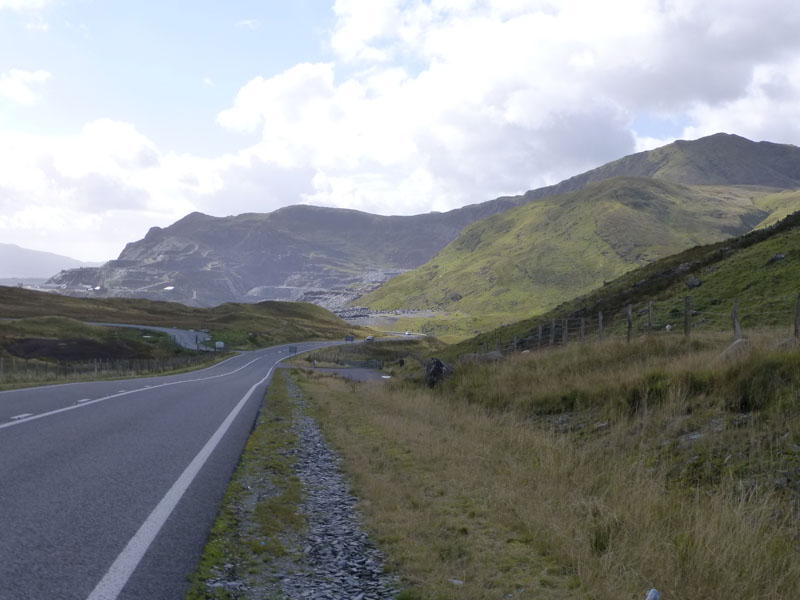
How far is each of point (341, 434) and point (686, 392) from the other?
Answer: 7.05 metres

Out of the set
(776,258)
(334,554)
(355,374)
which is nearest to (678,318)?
(776,258)

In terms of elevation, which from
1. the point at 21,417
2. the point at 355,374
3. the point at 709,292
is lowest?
the point at 355,374

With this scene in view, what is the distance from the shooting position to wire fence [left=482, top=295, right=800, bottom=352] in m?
23.4

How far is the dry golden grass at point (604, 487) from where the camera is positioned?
5176mm

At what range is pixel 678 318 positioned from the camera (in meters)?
28.7

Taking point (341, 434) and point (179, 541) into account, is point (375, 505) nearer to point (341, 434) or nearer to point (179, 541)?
point (179, 541)

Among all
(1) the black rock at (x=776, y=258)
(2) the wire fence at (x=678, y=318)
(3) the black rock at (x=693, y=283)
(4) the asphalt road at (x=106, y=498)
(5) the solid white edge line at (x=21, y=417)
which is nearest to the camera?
(4) the asphalt road at (x=106, y=498)

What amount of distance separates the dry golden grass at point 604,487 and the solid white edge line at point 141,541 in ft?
7.13

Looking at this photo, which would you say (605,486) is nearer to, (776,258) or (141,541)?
(141,541)

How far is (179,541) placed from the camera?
5.44m

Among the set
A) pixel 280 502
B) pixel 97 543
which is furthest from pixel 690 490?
pixel 97 543

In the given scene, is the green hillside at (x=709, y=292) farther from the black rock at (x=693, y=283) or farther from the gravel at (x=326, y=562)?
the gravel at (x=326, y=562)

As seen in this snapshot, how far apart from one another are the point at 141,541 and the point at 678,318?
2810 cm

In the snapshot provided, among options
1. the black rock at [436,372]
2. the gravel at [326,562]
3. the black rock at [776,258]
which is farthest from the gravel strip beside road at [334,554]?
the black rock at [776,258]
